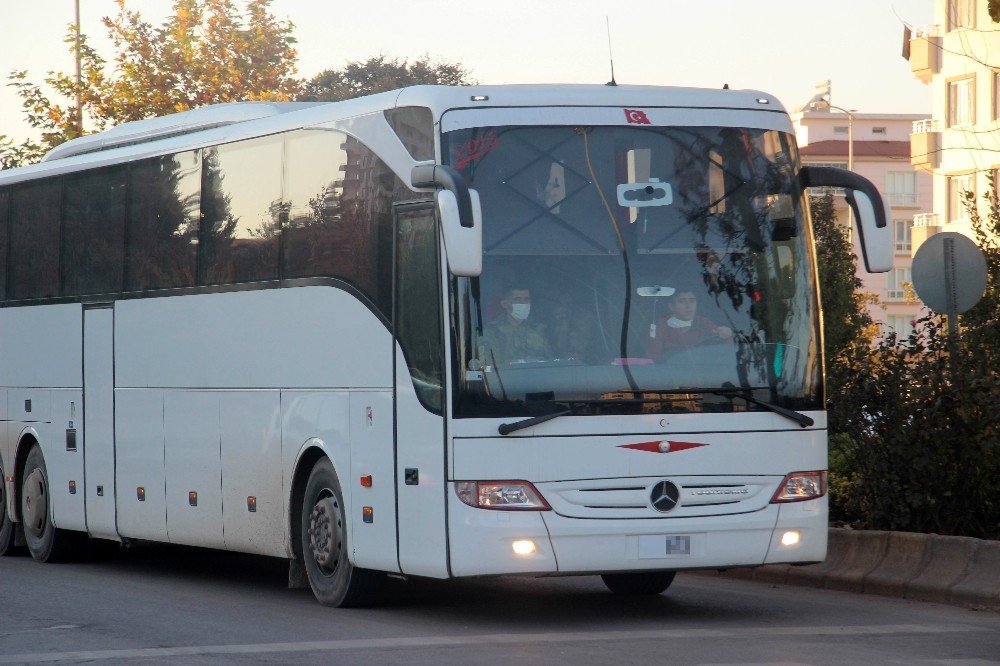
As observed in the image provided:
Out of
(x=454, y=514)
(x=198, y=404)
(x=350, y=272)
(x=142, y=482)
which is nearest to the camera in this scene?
(x=454, y=514)

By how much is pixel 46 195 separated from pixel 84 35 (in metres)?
18.7

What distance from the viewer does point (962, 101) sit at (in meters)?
60.2

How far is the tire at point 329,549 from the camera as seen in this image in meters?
12.5

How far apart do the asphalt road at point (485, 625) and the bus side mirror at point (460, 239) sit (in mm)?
2120

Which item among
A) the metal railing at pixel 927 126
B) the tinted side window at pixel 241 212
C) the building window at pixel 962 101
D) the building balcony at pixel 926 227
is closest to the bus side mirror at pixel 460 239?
the tinted side window at pixel 241 212

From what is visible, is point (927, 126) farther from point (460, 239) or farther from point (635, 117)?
point (460, 239)

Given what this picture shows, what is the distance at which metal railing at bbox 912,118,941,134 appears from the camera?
202ft

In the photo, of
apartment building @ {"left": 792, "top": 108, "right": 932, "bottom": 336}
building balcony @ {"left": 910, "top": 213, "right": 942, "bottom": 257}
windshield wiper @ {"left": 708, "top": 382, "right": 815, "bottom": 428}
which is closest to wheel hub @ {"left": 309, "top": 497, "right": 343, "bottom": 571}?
windshield wiper @ {"left": 708, "top": 382, "right": 815, "bottom": 428}

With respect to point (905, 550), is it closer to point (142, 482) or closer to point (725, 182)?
point (725, 182)

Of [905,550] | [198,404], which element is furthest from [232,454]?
[905,550]

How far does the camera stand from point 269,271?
13.7 metres

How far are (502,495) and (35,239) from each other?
8437mm

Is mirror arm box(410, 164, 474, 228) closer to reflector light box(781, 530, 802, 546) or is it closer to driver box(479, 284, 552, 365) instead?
driver box(479, 284, 552, 365)

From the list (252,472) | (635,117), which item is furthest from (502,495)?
(252,472)
